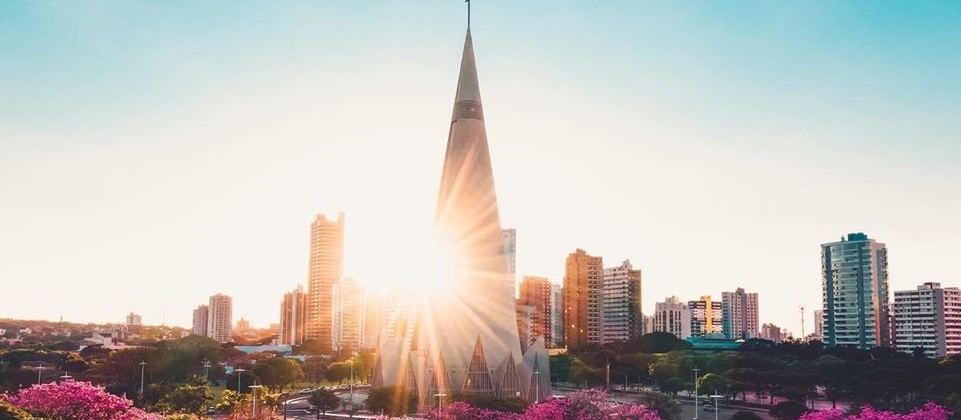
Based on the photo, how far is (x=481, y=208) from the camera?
52.6 meters

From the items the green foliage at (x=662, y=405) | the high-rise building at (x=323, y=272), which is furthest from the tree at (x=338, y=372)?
the high-rise building at (x=323, y=272)

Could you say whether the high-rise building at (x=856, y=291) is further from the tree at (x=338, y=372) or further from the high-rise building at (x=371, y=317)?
the high-rise building at (x=371, y=317)

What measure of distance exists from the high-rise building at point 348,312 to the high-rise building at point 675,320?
61.5 meters

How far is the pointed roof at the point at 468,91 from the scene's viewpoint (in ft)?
176

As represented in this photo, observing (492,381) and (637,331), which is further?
(637,331)

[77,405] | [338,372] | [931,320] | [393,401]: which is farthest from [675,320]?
[77,405]

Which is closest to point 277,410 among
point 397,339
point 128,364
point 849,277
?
point 397,339

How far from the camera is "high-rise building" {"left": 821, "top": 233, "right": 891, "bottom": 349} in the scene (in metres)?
122

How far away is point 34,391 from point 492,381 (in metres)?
24.6

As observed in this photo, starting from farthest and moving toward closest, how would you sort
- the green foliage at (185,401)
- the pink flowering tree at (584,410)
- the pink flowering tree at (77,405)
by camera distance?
1. the green foliage at (185,401)
2. the pink flowering tree at (584,410)
3. the pink flowering tree at (77,405)

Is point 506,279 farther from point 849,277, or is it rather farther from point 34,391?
point 849,277

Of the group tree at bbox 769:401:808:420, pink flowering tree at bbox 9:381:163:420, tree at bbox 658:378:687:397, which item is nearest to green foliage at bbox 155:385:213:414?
pink flowering tree at bbox 9:381:163:420

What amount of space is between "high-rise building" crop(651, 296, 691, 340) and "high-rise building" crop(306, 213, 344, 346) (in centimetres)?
6779

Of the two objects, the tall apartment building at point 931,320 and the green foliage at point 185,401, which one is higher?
the tall apartment building at point 931,320
